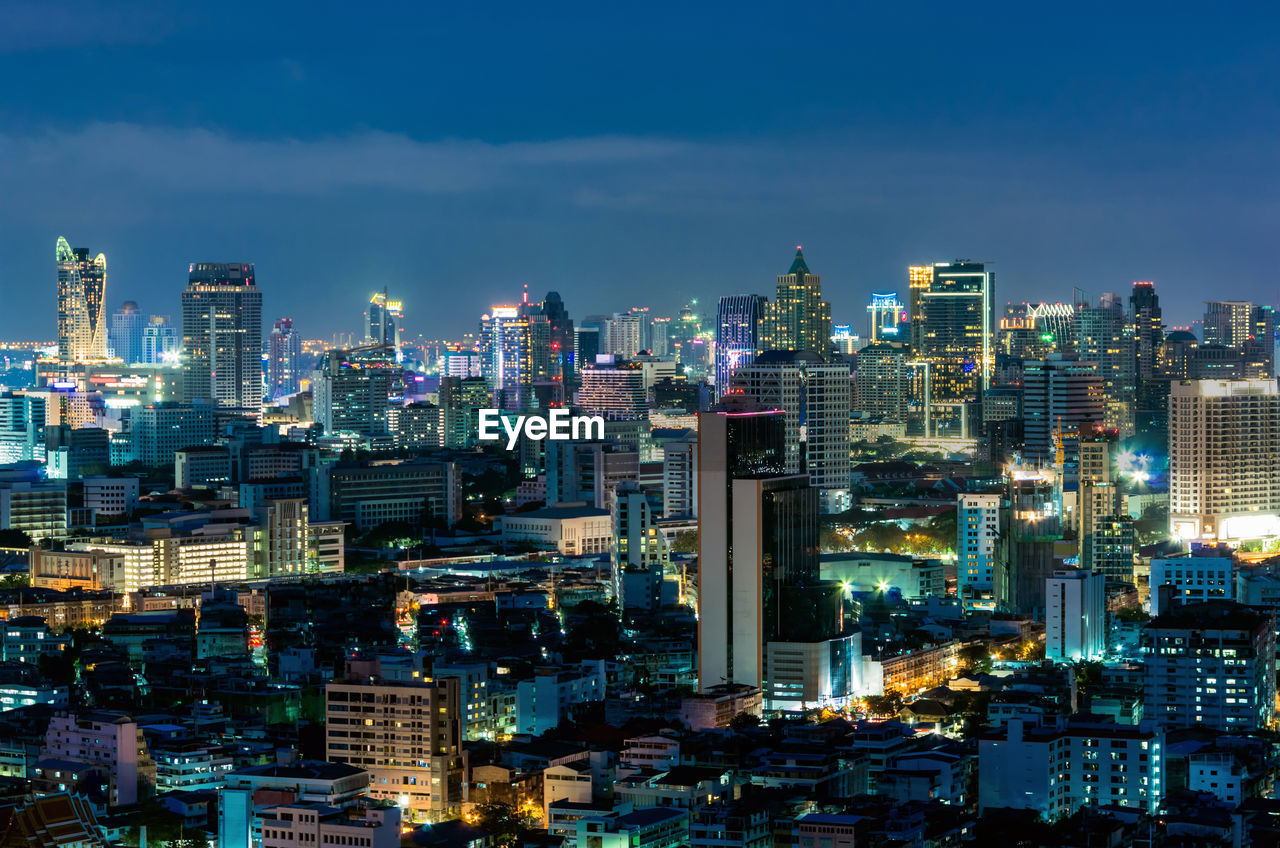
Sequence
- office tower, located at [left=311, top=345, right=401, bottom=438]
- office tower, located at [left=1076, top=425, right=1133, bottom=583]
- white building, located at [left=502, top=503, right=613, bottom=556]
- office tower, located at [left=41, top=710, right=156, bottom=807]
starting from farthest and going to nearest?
office tower, located at [left=311, top=345, right=401, bottom=438] < white building, located at [left=502, top=503, right=613, bottom=556] < office tower, located at [left=1076, top=425, right=1133, bottom=583] < office tower, located at [left=41, top=710, right=156, bottom=807]

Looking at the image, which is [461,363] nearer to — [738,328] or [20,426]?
[738,328]

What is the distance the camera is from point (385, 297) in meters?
78.6

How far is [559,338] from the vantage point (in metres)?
69.8

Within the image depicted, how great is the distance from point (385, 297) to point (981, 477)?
3650cm

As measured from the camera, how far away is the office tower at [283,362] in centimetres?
7562

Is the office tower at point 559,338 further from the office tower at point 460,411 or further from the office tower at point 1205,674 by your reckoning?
the office tower at point 1205,674

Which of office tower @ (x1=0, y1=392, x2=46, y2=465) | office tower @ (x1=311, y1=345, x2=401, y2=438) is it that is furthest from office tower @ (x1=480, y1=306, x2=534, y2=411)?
office tower @ (x1=0, y1=392, x2=46, y2=465)

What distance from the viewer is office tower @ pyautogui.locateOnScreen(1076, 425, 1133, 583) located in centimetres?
3136

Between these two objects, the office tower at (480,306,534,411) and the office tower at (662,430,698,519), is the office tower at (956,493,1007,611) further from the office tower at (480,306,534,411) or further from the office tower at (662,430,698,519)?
the office tower at (480,306,534,411)

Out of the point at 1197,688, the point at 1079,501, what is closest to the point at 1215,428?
the point at 1079,501

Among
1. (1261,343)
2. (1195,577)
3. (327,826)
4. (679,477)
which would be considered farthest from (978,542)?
(1261,343)

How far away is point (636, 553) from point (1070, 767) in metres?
12.6

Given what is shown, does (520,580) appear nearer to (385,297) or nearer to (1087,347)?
(1087,347)

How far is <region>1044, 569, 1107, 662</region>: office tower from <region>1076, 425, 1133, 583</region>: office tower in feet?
9.27
